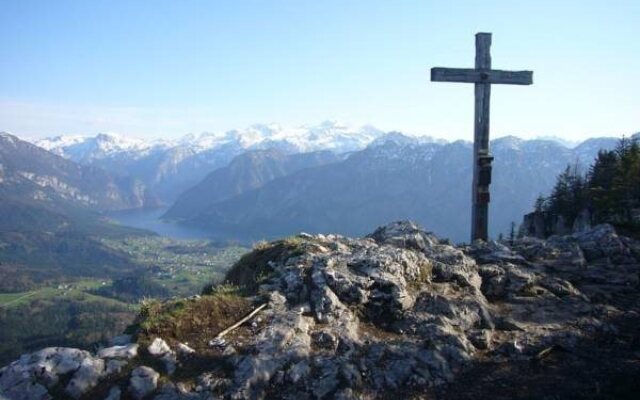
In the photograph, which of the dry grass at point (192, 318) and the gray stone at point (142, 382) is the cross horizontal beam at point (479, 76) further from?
the gray stone at point (142, 382)

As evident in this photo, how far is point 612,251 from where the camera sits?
1750 cm

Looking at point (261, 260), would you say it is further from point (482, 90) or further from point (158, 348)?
point (482, 90)

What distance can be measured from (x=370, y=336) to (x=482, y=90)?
36.0 ft

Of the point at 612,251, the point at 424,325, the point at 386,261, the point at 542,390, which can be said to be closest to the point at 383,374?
the point at 424,325

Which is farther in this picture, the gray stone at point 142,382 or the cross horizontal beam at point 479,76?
the cross horizontal beam at point 479,76

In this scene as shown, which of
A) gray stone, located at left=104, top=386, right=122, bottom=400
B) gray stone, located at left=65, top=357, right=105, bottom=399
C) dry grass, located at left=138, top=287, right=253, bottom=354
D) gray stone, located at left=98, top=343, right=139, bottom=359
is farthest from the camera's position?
dry grass, located at left=138, top=287, right=253, bottom=354

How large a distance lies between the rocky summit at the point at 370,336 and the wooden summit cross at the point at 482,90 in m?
3.45

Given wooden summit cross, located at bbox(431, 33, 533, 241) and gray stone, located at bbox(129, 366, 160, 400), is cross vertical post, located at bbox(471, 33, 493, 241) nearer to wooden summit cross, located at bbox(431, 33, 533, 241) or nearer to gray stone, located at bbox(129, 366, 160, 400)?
wooden summit cross, located at bbox(431, 33, 533, 241)

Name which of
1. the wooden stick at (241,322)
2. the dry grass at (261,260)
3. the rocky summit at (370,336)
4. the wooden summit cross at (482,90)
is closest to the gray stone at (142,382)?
the rocky summit at (370,336)

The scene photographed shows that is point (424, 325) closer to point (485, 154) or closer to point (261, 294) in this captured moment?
point (261, 294)

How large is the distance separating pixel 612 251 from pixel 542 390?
9.69m

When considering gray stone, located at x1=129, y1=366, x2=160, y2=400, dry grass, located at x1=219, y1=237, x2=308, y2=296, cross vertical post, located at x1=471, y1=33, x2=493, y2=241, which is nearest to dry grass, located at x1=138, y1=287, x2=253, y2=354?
gray stone, located at x1=129, y1=366, x2=160, y2=400

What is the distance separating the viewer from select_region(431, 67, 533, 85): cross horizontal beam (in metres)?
18.0

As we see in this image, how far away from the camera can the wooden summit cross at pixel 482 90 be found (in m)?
18.2
